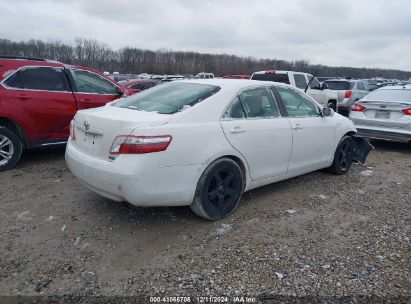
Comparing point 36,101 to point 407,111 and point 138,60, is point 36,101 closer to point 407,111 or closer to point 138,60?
point 407,111

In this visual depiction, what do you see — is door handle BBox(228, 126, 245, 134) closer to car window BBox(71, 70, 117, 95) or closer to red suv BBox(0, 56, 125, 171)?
red suv BBox(0, 56, 125, 171)

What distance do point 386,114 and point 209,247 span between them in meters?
5.85

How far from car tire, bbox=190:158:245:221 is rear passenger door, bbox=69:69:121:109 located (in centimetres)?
343

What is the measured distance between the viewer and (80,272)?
112 inches

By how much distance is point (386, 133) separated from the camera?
23.8 feet

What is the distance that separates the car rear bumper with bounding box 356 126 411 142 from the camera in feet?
23.0

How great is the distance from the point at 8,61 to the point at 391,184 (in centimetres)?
626

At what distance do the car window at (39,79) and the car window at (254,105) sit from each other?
3.44 m

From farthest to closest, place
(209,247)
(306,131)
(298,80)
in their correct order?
(298,80)
(306,131)
(209,247)

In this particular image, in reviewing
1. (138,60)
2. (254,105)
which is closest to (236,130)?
(254,105)

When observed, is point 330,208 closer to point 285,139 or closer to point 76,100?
point 285,139

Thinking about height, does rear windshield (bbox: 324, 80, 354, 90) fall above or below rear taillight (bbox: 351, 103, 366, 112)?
above

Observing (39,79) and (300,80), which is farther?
(300,80)

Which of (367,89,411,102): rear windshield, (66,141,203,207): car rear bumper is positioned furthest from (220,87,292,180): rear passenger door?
(367,89,411,102): rear windshield
